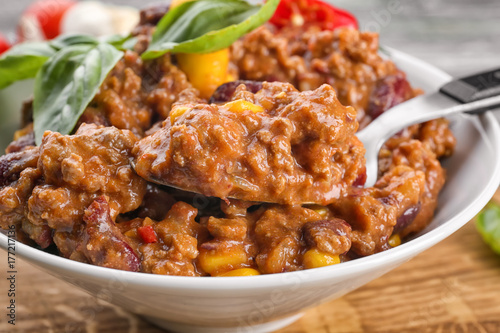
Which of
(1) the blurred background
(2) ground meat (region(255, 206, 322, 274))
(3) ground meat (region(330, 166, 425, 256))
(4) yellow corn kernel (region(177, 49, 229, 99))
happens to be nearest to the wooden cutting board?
(3) ground meat (region(330, 166, 425, 256))

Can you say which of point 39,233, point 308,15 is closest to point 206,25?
point 308,15

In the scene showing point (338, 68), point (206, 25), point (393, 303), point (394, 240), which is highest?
point (206, 25)

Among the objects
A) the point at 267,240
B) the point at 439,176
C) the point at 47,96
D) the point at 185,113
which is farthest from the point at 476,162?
the point at 47,96

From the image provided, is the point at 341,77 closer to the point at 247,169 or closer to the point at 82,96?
the point at 247,169

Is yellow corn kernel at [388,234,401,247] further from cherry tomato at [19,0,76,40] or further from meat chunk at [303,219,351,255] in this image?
cherry tomato at [19,0,76,40]

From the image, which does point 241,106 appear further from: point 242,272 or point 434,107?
point 434,107
